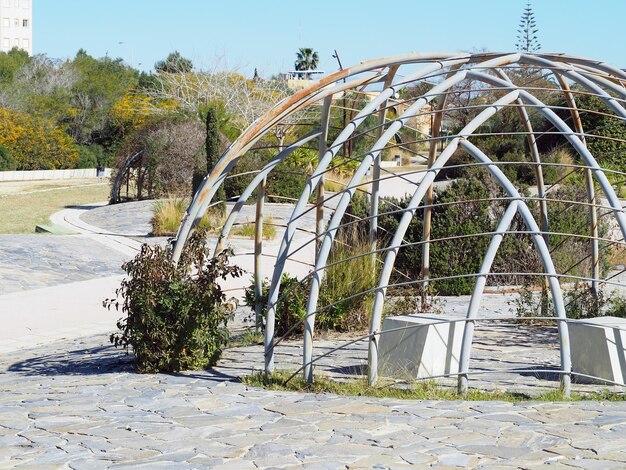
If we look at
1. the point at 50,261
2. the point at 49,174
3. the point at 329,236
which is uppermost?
the point at 49,174

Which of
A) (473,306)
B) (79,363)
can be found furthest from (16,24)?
(473,306)

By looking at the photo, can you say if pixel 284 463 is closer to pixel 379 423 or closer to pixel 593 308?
pixel 379 423

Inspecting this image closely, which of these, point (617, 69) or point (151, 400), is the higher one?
point (617, 69)

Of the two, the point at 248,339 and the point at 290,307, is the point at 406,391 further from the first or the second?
the point at 248,339

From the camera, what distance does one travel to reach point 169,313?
26.4ft

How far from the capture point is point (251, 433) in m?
6.08

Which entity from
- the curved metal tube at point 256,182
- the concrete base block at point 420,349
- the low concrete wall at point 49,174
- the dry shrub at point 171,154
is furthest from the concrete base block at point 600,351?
the low concrete wall at point 49,174

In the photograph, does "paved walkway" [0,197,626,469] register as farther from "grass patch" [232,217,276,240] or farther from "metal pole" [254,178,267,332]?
"grass patch" [232,217,276,240]

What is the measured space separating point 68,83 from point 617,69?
52.0 metres

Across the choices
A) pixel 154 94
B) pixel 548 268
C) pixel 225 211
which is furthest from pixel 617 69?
pixel 154 94

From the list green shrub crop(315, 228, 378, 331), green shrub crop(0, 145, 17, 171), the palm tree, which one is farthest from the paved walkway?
the palm tree

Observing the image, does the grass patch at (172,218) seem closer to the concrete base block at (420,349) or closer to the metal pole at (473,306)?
the concrete base block at (420,349)

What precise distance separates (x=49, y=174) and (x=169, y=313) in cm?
3884

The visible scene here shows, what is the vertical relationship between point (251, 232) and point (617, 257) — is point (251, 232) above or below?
above
